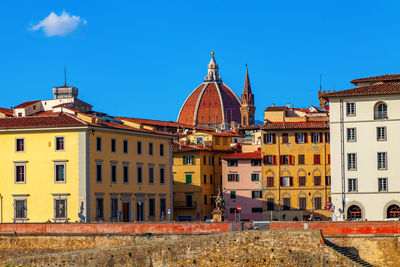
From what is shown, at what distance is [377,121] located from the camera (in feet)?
237

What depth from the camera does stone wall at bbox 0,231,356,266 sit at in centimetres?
4959

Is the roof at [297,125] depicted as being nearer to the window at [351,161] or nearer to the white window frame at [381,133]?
the window at [351,161]

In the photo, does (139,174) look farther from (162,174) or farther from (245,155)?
(245,155)

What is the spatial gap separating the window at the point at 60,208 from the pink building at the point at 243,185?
89.3 ft

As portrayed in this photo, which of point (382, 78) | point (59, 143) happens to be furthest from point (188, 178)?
point (59, 143)

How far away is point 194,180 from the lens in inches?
3740

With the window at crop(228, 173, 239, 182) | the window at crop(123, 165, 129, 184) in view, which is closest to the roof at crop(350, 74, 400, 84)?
the window at crop(228, 173, 239, 182)

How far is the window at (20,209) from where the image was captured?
68750 mm

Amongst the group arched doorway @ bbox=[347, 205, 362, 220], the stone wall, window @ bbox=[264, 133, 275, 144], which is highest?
window @ bbox=[264, 133, 275, 144]

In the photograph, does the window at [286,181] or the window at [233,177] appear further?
the window at [233,177]

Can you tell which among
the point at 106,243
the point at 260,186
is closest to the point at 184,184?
the point at 260,186

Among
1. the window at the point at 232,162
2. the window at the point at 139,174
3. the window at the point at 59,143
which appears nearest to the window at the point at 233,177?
the window at the point at 232,162

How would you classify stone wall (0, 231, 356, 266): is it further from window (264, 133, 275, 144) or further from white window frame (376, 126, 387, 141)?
window (264, 133, 275, 144)

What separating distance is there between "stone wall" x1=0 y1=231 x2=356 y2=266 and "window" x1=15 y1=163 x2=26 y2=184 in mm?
15648
